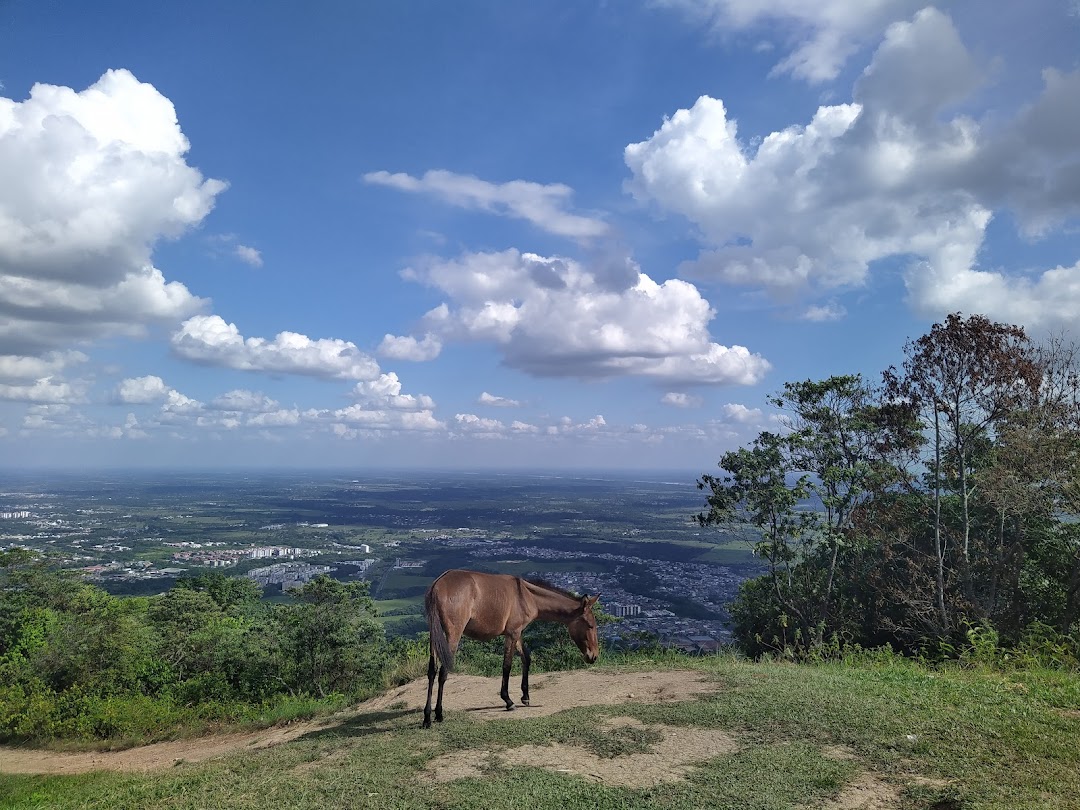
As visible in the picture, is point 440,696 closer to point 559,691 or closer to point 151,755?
point 559,691

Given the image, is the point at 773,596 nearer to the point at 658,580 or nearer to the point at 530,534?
the point at 658,580

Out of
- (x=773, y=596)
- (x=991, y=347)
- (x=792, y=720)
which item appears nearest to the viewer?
(x=792, y=720)

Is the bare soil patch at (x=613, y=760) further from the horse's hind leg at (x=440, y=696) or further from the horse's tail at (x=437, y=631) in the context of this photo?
the horse's tail at (x=437, y=631)

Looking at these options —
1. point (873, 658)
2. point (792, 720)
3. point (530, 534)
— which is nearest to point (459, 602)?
point (792, 720)

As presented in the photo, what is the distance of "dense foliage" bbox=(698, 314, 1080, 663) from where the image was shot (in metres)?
15.9

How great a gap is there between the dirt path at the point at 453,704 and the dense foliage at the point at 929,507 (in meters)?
6.53

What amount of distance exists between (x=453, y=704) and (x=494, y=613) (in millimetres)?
1854

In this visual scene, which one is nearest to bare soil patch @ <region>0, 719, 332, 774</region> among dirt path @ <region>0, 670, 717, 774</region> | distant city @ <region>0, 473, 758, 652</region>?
dirt path @ <region>0, 670, 717, 774</region>

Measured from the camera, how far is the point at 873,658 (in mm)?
11922

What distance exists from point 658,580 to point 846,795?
62482 mm

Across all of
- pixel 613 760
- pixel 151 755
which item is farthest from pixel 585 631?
pixel 151 755

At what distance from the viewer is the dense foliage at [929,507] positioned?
628 inches

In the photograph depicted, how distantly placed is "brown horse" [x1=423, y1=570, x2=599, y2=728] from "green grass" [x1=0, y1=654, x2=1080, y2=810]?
87cm

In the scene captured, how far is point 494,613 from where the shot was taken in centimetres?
830
